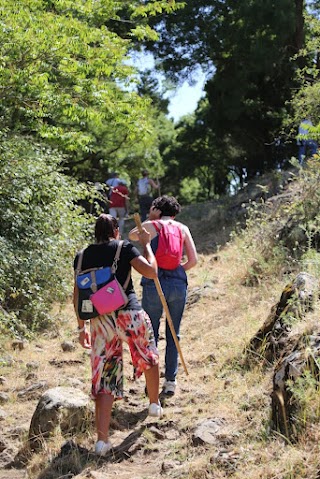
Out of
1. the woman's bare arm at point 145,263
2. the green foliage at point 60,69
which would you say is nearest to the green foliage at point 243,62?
the green foliage at point 60,69

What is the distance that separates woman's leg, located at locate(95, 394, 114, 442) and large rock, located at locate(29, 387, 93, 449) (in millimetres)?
436

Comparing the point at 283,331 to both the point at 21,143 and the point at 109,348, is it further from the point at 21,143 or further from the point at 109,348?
the point at 21,143

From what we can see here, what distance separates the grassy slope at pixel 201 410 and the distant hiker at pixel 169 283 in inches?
12.1

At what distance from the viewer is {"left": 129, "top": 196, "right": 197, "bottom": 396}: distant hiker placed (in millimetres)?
5684

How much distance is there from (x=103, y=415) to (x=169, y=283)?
4.60ft

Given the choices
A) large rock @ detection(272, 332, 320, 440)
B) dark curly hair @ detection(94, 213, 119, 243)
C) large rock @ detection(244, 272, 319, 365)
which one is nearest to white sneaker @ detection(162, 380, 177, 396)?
large rock @ detection(244, 272, 319, 365)

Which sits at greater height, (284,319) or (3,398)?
(284,319)

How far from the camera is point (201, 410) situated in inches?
207

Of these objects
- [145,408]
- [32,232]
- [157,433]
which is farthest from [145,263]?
[32,232]

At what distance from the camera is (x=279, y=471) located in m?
3.81

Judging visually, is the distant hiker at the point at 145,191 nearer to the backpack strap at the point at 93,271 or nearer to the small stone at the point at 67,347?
the small stone at the point at 67,347

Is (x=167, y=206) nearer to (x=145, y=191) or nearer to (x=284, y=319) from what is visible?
(x=284, y=319)

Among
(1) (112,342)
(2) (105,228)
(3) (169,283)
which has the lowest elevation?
(1) (112,342)

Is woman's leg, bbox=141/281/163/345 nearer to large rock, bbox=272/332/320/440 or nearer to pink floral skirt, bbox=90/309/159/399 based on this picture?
pink floral skirt, bbox=90/309/159/399
